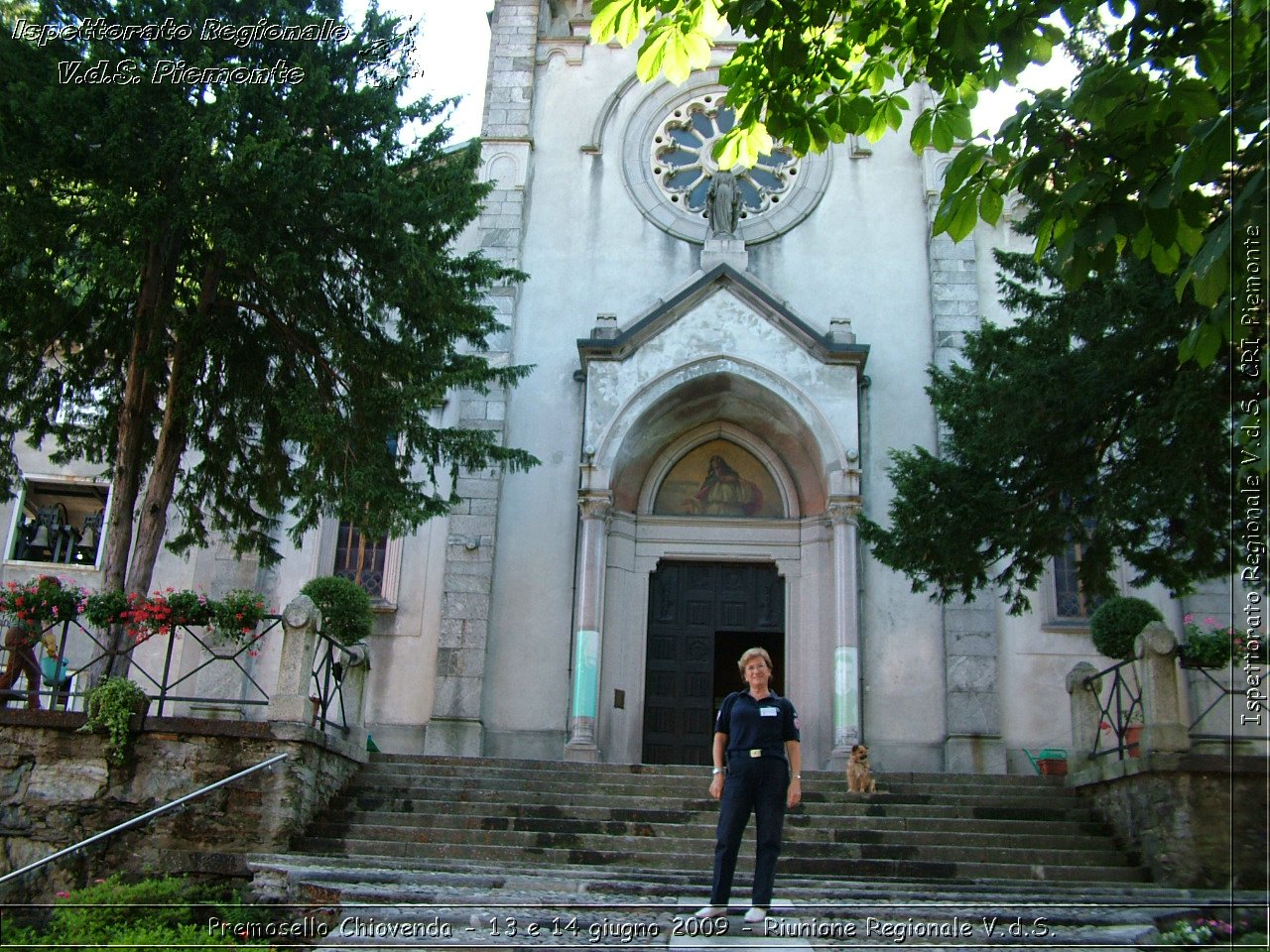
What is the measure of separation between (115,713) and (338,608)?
3.34m

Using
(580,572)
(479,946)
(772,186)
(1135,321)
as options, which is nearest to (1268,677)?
(479,946)

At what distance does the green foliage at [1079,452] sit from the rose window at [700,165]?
701cm

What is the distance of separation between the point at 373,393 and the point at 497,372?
1.69 metres

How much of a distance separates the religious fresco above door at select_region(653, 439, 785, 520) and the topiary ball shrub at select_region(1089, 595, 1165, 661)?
5.31 metres

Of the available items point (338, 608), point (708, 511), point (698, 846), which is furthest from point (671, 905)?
point (708, 511)

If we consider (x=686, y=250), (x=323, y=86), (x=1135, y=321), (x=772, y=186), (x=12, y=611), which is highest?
(x=772, y=186)

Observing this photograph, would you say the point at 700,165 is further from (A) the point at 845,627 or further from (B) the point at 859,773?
(B) the point at 859,773

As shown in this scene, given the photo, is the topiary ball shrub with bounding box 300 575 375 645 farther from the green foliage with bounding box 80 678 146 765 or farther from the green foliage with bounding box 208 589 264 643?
the green foliage with bounding box 80 678 146 765

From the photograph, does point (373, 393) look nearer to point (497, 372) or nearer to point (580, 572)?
point (497, 372)

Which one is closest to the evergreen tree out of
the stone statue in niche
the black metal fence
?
the black metal fence

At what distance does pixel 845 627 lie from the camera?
607 inches

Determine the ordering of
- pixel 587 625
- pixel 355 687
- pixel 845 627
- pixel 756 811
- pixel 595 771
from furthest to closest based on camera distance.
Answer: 1. pixel 587 625
2. pixel 845 627
3. pixel 355 687
4. pixel 595 771
5. pixel 756 811

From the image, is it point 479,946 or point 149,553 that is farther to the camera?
point 149,553

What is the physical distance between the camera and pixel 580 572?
1597 cm
